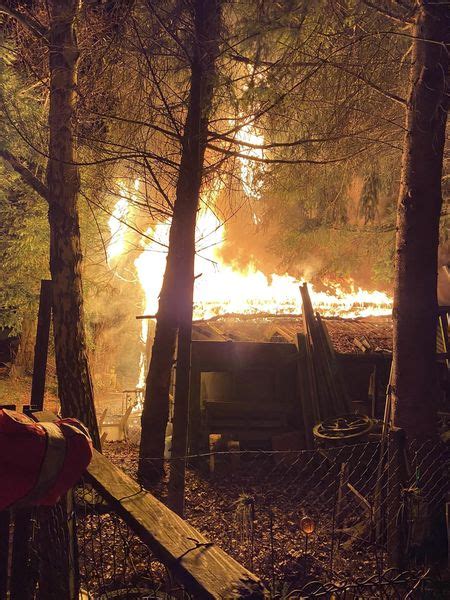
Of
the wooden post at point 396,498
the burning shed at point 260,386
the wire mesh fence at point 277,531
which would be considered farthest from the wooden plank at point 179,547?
the burning shed at point 260,386

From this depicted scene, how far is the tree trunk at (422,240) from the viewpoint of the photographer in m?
6.94

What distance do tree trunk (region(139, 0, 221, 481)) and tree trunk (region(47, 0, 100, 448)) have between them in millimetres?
1606

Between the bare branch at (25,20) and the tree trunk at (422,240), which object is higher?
the bare branch at (25,20)

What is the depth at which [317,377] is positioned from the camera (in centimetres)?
1109

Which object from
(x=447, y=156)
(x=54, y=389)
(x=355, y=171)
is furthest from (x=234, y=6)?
(x=54, y=389)

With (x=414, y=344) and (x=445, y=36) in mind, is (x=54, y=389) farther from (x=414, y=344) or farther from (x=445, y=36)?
(x=445, y=36)

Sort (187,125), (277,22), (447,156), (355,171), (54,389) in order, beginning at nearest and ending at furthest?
(277,22), (187,125), (355,171), (447,156), (54,389)

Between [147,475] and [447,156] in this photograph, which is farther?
[447,156]

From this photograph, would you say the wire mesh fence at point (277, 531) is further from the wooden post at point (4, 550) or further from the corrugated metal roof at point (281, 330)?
the corrugated metal roof at point (281, 330)

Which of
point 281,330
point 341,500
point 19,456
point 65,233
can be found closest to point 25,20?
point 65,233

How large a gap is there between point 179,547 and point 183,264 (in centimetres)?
574

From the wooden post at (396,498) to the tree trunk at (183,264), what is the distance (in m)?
2.98

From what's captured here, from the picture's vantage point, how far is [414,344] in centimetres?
698

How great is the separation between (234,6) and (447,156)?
6.85 meters
